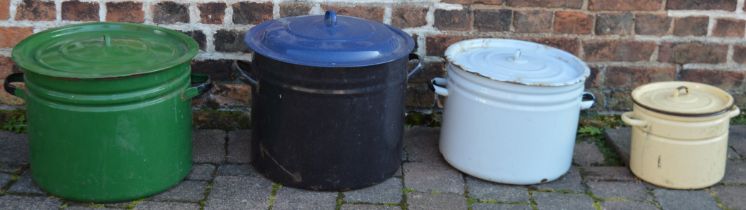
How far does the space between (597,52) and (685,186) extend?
0.83m

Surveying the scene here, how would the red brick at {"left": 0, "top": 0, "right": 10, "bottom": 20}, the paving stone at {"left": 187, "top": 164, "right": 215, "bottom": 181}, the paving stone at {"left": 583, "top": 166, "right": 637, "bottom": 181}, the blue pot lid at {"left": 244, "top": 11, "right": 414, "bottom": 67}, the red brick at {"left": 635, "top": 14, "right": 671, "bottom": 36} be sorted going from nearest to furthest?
1. the blue pot lid at {"left": 244, "top": 11, "right": 414, "bottom": 67}
2. the paving stone at {"left": 187, "top": 164, "right": 215, "bottom": 181}
3. the paving stone at {"left": 583, "top": 166, "right": 637, "bottom": 181}
4. the red brick at {"left": 0, "top": 0, "right": 10, "bottom": 20}
5. the red brick at {"left": 635, "top": 14, "right": 671, "bottom": 36}

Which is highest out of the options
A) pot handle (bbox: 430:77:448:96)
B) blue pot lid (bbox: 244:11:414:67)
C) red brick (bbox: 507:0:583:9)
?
red brick (bbox: 507:0:583:9)

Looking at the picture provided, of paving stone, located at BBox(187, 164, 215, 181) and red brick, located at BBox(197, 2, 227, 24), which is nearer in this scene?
paving stone, located at BBox(187, 164, 215, 181)

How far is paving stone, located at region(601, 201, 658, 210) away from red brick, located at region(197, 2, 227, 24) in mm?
1921

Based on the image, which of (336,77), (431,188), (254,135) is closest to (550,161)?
(431,188)

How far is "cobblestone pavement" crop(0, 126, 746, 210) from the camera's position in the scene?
359 cm

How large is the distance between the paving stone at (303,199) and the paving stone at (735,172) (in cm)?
178

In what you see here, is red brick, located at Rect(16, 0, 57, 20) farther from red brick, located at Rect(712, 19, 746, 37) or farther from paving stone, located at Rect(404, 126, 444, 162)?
red brick, located at Rect(712, 19, 746, 37)

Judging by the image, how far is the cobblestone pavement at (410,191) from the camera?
3588mm

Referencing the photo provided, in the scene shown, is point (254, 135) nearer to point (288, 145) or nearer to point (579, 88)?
point (288, 145)

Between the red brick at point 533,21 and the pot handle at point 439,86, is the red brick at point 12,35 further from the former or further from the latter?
the red brick at point 533,21

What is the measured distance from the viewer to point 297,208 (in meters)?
3.56

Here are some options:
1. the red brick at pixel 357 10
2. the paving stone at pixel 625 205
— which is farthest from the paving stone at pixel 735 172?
the red brick at pixel 357 10

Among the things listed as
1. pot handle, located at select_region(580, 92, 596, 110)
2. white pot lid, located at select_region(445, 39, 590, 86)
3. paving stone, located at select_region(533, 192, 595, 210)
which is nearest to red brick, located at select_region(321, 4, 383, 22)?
white pot lid, located at select_region(445, 39, 590, 86)
